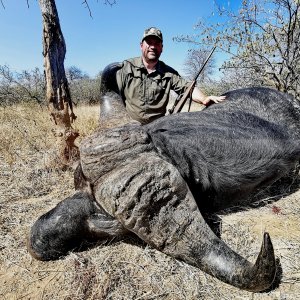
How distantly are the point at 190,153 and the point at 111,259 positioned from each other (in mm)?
877

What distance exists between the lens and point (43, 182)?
3535 millimetres

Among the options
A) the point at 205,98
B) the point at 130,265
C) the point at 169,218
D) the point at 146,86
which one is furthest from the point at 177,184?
the point at 146,86

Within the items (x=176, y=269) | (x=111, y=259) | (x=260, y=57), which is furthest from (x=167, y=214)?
(x=260, y=57)

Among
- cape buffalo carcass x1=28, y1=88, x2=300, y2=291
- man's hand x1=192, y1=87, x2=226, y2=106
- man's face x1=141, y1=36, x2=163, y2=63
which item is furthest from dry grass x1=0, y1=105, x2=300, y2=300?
man's face x1=141, y1=36, x2=163, y2=63

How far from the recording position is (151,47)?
414 cm

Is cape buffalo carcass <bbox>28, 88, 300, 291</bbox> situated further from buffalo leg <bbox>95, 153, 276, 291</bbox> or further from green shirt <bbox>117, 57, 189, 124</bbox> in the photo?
green shirt <bbox>117, 57, 189, 124</bbox>

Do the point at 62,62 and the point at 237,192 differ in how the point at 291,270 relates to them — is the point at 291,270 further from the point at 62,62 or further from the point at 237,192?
the point at 62,62

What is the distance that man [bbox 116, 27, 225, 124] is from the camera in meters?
4.17

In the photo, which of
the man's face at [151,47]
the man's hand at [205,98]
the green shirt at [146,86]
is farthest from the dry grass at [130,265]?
the man's face at [151,47]

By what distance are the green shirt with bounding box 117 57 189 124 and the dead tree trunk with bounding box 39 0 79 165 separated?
2.49 ft

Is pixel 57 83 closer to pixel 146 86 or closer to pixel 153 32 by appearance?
pixel 146 86

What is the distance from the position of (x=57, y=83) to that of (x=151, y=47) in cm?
127

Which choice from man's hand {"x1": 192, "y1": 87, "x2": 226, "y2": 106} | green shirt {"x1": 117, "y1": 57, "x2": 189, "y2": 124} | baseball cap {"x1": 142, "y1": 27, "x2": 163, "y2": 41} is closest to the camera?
man's hand {"x1": 192, "y1": 87, "x2": 226, "y2": 106}

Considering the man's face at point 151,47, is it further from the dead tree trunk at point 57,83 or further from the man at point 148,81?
the dead tree trunk at point 57,83
